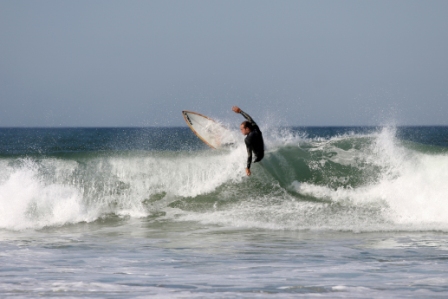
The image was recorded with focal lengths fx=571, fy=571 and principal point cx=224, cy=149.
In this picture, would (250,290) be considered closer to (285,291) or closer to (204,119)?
(285,291)

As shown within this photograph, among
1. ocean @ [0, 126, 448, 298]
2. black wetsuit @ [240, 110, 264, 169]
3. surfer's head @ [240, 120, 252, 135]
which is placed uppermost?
surfer's head @ [240, 120, 252, 135]

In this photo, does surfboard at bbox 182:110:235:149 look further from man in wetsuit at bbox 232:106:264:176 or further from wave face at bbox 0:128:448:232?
man in wetsuit at bbox 232:106:264:176

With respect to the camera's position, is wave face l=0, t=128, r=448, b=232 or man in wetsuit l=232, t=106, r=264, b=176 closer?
wave face l=0, t=128, r=448, b=232

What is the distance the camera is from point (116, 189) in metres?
14.3

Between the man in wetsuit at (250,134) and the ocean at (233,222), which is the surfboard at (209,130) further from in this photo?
the man in wetsuit at (250,134)

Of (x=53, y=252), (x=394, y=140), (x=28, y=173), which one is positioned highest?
(x=394, y=140)

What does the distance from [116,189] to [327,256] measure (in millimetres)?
7442

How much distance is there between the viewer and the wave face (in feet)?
39.4

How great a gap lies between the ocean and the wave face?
4 centimetres

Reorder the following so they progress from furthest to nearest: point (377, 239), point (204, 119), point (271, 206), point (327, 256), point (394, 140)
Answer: point (204, 119), point (394, 140), point (271, 206), point (377, 239), point (327, 256)

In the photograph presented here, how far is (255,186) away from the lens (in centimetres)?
1416

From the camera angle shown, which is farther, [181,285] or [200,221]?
[200,221]

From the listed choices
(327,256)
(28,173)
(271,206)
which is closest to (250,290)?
(327,256)

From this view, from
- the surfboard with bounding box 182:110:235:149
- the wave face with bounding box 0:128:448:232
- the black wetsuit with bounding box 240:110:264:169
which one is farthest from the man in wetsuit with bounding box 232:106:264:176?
the surfboard with bounding box 182:110:235:149
